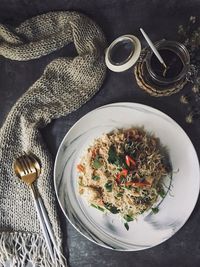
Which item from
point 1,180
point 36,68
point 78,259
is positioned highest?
point 36,68

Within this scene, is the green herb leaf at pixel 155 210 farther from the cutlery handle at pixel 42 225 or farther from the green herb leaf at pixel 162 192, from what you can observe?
the cutlery handle at pixel 42 225

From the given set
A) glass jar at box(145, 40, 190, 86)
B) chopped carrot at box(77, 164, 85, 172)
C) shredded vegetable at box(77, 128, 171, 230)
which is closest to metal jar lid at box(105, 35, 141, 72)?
glass jar at box(145, 40, 190, 86)

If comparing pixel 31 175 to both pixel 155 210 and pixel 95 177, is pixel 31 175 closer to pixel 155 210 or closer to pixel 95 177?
pixel 95 177

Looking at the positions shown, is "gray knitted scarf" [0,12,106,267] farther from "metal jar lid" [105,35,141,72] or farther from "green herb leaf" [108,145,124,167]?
"green herb leaf" [108,145,124,167]

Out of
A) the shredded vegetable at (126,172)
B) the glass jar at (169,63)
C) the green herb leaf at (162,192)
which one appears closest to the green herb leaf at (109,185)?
the shredded vegetable at (126,172)

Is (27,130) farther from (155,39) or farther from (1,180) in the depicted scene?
(155,39)

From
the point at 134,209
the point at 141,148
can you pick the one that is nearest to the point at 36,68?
the point at 141,148

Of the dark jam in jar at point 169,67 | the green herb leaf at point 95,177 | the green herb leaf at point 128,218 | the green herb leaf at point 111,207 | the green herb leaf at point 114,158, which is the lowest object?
the green herb leaf at point 128,218
